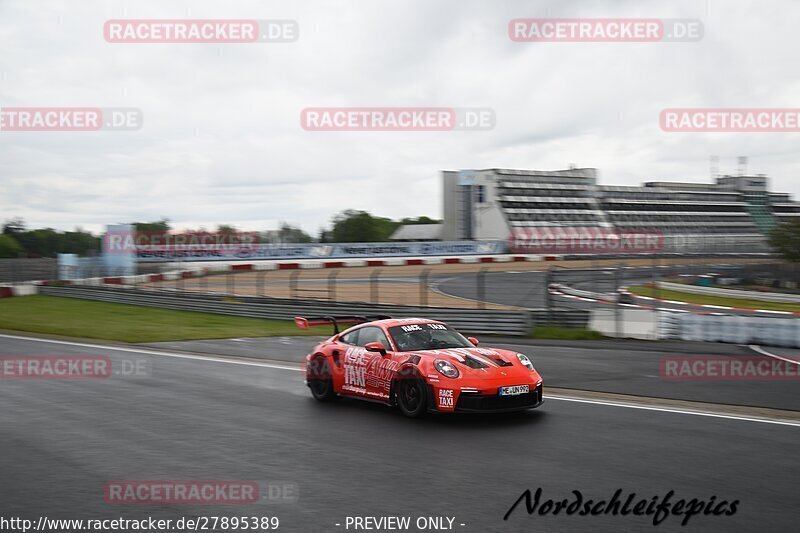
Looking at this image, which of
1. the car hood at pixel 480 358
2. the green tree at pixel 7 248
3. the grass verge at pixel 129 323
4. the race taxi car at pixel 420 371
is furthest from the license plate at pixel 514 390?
the green tree at pixel 7 248

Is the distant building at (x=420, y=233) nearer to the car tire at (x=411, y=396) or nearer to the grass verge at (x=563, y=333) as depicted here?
the grass verge at (x=563, y=333)

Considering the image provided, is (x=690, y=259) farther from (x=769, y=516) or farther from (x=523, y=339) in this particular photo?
(x=769, y=516)

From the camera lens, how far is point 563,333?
64.5ft

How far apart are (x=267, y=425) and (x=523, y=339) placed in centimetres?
1151

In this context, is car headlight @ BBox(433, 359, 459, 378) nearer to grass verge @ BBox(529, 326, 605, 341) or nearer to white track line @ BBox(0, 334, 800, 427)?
white track line @ BBox(0, 334, 800, 427)

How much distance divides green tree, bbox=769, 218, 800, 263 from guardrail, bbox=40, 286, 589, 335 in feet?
73.4

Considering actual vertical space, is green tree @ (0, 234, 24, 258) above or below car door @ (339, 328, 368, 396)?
above

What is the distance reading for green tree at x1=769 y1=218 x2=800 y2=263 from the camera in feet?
122

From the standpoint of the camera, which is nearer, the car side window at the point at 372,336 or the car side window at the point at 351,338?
the car side window at the point at 372,336

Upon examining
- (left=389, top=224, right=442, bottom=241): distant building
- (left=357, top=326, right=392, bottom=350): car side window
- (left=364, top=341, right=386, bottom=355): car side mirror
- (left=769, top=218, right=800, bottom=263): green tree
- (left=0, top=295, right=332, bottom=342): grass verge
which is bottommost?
(left=0, top=295, right=332, bottom=342): grass verge

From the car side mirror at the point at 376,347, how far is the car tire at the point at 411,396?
453 millimetres

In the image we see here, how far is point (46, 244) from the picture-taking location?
102062 millimetres

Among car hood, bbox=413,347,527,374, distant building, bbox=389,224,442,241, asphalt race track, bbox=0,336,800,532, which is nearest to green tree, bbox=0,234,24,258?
distant building, bbox=389,224,442,241

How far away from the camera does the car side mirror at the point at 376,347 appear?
977 centimetres
